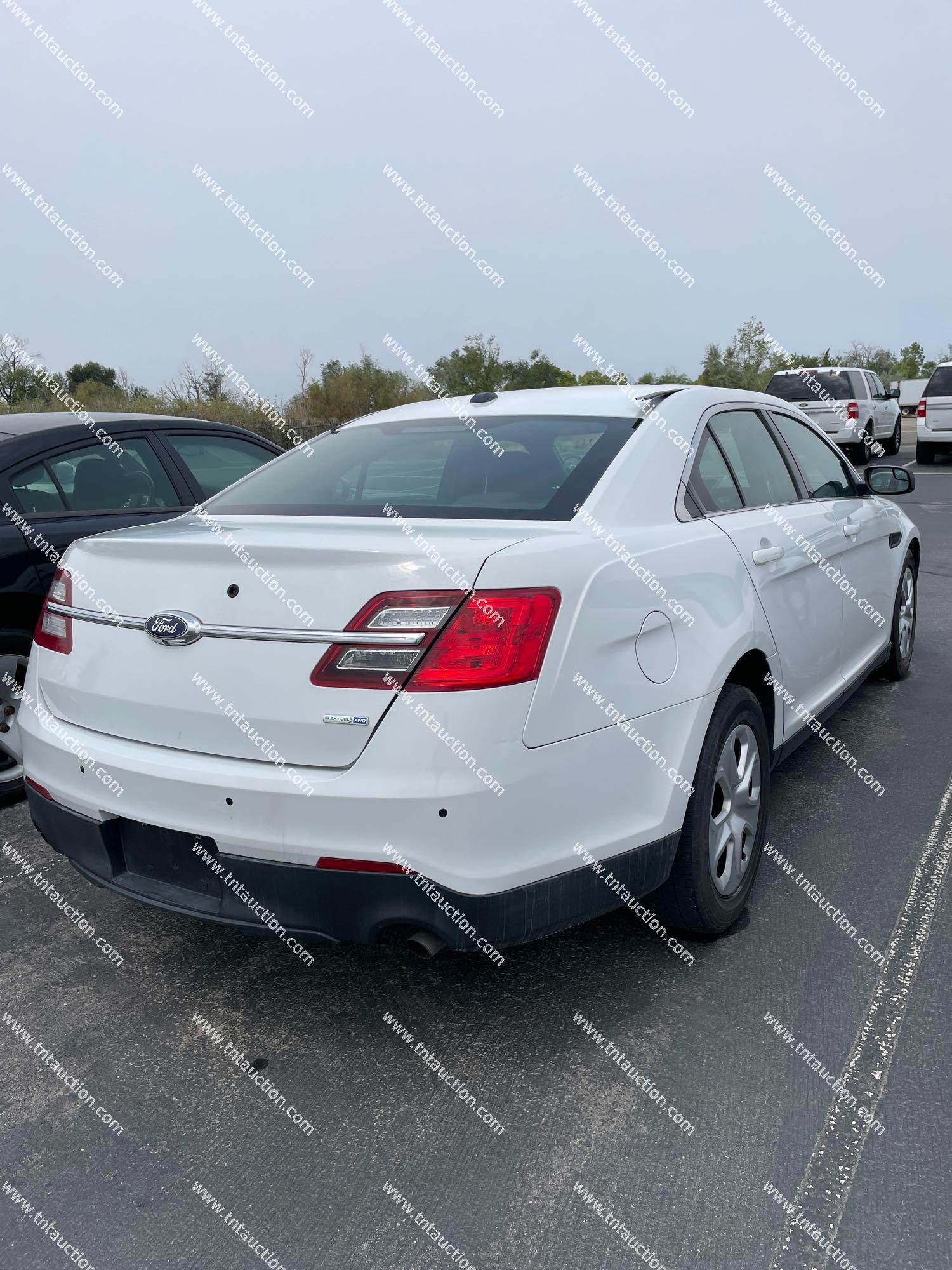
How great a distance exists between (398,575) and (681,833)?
1.10 metres

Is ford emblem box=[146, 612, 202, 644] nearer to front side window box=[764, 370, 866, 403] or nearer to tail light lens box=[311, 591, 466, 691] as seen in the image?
tail light lens box=[311, 591, 466, 691]

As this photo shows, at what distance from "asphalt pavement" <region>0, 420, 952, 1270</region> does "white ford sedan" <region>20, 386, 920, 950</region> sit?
363mm

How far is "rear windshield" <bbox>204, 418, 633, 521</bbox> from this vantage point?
9.14ft

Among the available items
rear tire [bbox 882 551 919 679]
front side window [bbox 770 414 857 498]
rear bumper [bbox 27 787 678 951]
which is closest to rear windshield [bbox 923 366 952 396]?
rear tire [bbox 882 551 919 679]

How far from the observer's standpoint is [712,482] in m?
3.27

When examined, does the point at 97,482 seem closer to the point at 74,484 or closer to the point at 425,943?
the point at 74,484

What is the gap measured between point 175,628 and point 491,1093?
132 cm

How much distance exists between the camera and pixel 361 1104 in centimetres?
237

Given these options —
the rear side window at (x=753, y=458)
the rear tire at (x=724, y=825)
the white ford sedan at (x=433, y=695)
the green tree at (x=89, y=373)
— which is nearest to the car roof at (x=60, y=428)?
the white ford sedan at (x=433, y=695)

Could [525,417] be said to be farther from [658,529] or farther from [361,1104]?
[361,1104]

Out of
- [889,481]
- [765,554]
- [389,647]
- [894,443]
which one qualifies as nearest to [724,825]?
[765,554]

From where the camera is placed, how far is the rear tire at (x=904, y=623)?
537 centimetres

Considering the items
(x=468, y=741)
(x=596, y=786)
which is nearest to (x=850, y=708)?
(x=596, y=786)

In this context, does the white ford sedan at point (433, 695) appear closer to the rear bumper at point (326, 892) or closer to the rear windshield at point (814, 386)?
the rear bumper at point (326, 892)
